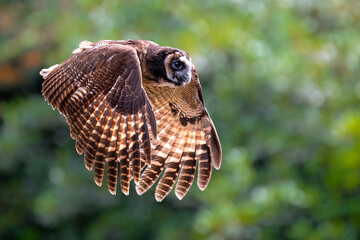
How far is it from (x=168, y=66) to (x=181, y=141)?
643 mm

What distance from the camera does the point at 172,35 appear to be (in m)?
11.2

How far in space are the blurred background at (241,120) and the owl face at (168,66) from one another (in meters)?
4.47

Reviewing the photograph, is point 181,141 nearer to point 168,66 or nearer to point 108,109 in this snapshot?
point 168,66

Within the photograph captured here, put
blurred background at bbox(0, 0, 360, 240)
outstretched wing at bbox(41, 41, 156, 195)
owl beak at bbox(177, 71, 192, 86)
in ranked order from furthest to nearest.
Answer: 1. blurred background at bbox(0, 0, 360, 240)
2. owl beak at bbox(177, 71, 192, 86)
3. outstretched wing at bbox(41, 41, 156, 195)

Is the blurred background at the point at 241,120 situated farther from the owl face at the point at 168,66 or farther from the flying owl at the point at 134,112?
the owl face at the point at 168,66

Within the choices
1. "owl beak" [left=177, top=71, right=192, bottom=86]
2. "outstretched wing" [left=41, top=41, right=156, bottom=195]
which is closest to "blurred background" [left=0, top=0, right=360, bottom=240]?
"owl beak" [left=177, top=71, right=192, bottom=86]

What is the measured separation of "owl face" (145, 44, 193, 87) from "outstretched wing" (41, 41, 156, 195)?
59 centimetres

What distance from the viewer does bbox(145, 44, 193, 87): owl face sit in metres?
5.59

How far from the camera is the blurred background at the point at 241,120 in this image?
34.3 feet

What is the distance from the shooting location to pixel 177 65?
5.64m

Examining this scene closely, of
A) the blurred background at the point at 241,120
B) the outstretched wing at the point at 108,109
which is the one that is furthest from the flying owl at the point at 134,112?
the blurred background at the point at 241,120

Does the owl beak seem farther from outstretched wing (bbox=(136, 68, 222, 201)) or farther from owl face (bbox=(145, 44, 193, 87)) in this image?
outstretched wing (bbox=(136, 68, 222, 201))

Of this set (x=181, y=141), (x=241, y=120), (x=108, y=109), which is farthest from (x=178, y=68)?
(x=241, y=120)

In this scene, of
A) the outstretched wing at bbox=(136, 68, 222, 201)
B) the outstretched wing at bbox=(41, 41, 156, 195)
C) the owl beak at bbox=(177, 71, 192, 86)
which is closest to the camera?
the outstretched wing at bbox=(41, 41, 156, 195)
